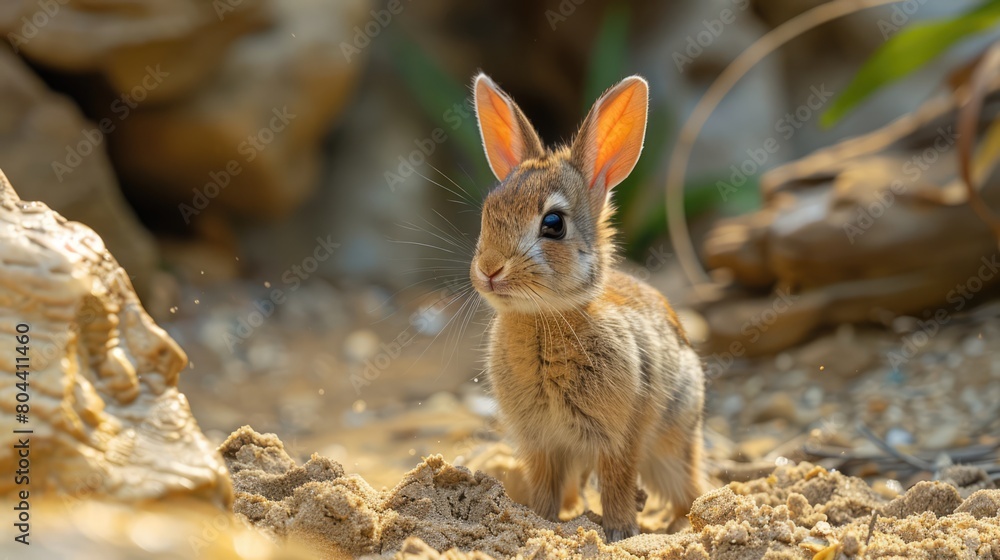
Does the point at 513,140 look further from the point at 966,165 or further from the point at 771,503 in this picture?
the point at 966,165

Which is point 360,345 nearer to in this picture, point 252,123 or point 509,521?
point 252,123

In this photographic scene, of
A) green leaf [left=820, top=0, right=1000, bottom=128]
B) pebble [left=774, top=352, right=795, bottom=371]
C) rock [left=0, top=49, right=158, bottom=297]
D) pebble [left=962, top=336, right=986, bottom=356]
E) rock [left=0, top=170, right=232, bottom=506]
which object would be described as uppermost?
green leaf [left=820, top=0, right=1000, bottom=128]

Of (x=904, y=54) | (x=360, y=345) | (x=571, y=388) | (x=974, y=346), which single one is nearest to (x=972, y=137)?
(x=904, y=54)

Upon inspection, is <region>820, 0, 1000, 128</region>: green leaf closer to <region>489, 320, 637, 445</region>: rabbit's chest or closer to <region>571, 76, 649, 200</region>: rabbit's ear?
<region>571, 76, 649, 200</region>: rabbit's ear

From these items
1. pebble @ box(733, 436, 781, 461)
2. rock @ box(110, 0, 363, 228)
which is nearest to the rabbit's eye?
pebble @ box(733, 436, 781, 461)

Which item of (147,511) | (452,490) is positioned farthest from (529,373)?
(147,511)

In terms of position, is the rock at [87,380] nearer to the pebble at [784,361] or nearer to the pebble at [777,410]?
the pebble at [777,410]
